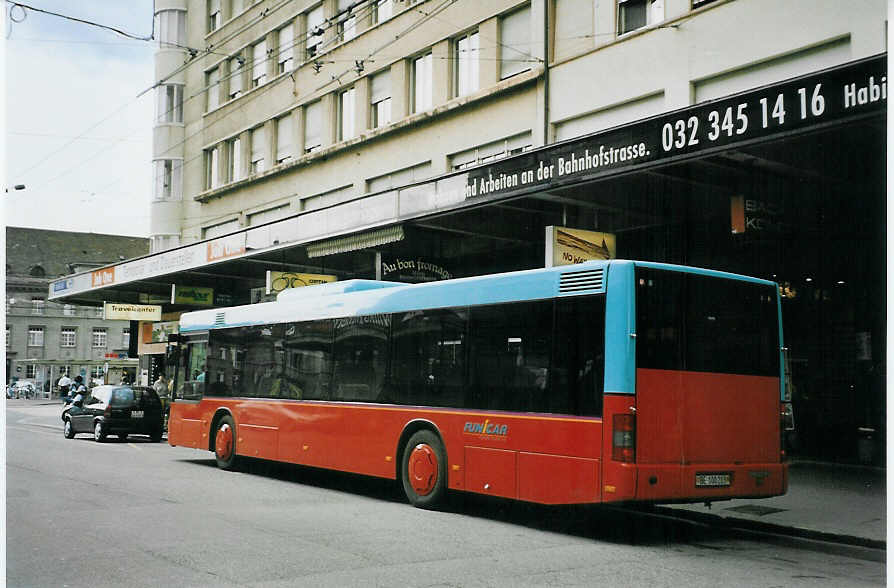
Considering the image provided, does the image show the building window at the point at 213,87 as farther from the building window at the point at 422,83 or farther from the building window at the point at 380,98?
the building window at the point at 422,83

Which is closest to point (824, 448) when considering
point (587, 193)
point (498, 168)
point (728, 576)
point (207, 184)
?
point (587, 193)

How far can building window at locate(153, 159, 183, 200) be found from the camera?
38.2 metres

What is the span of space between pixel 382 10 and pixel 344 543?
20.8m

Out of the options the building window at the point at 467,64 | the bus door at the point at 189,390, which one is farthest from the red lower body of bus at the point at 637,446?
the building window at the point at 467,64

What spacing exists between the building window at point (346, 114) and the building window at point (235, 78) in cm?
630

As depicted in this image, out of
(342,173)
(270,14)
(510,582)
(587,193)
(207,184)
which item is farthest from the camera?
(207,184)

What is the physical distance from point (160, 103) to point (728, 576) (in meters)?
33.6

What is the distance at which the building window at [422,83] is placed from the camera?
25703mm

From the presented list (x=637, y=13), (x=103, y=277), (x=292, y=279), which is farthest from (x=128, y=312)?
(x=637, y=13)

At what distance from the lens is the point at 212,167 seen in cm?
3691

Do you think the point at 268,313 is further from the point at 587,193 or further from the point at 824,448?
the point at 824,448

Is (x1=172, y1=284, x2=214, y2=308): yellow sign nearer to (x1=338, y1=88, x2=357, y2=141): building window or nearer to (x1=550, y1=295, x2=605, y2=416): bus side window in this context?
(x1=338, y1=88, x2=357, y2=141): building window

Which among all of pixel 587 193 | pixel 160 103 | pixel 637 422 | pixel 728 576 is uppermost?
pixel 160 103

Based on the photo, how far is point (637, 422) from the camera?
973 cm
